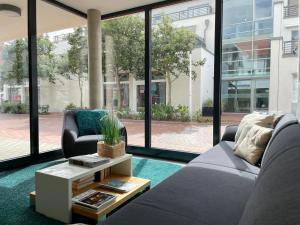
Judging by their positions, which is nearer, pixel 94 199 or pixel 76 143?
pixel 94 199

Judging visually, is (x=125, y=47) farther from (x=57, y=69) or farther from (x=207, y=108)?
(x=207, y=108)

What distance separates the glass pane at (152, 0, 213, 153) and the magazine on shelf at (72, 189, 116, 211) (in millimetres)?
2150

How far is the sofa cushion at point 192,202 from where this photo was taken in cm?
121

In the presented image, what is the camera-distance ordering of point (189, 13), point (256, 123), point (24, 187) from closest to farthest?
1. point (256, 123)
2. point (24, 187)
3. point (189, 13)

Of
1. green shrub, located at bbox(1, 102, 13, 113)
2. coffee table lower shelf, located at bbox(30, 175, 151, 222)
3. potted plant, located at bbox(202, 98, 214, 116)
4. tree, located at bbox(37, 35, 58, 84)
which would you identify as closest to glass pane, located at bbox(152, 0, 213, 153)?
potted plant, located at bbox(202, 98, 214, 116)

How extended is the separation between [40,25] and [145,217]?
3.62m

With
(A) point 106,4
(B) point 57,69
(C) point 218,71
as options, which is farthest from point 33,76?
(C) point 218,71

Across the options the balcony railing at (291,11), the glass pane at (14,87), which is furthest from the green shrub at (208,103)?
the glass pane at (14,87)

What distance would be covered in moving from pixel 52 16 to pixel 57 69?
0.85 meters

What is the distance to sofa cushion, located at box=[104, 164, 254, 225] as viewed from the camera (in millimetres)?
1211

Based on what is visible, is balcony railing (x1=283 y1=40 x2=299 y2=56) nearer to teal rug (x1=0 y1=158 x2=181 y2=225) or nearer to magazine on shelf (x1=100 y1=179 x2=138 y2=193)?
teal rug (x1=0 y1=158 x2=181 y2=225)

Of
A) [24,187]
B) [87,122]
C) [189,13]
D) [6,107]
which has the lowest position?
[24,187]

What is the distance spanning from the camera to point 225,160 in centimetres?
219

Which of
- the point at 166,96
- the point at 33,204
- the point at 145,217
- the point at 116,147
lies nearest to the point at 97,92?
the point at 166,96
